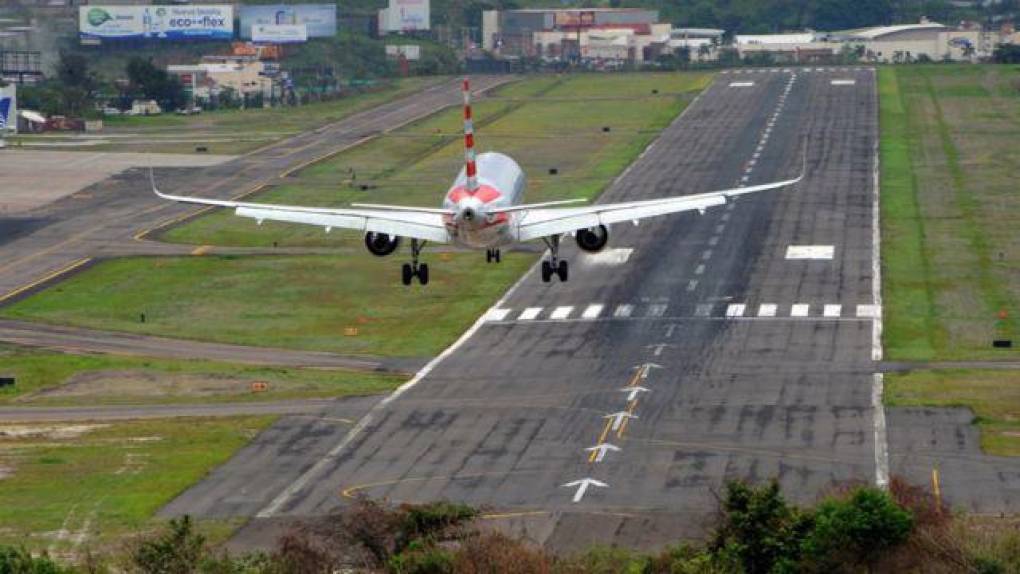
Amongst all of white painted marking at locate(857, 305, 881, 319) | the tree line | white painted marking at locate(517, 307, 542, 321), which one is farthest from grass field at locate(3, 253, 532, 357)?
the tree line

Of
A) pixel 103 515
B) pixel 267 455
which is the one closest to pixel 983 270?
pixel 267 455

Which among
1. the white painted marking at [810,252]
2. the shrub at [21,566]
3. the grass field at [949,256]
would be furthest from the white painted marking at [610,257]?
the shrub at [21,566]

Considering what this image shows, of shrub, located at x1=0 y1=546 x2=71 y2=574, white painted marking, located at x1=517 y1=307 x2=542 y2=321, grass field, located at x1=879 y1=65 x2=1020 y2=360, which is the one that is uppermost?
shrub, located at x1=0 y1=546 x2=71 y2=574

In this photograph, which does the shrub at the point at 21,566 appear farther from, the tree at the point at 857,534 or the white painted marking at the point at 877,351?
the white painted marking at the point at 877,351

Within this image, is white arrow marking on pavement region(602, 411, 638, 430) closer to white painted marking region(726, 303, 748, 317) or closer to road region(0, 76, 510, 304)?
white painted marking region(726, 303, 748, 317)

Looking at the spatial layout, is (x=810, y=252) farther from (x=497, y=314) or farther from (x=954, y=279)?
(x=497, y=314)

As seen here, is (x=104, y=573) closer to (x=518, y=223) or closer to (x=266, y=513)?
(x=266, y=513)
